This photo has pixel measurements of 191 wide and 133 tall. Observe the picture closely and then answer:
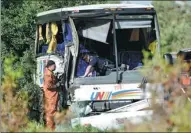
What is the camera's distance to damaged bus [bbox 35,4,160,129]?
40.1 ft

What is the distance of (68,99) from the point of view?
41.5 ft

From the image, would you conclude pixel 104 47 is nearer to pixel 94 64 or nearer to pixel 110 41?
pixel 110 41

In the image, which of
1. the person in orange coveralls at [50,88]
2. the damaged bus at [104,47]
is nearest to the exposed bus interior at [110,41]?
the damaged bus at [104,47]

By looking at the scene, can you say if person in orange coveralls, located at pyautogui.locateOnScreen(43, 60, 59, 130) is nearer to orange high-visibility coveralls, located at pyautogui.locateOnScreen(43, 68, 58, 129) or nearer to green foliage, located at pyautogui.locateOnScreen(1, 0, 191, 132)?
orange high-visibility coveralls, located at pyautogui.locateOnScreen(43, 68, 58, 129)

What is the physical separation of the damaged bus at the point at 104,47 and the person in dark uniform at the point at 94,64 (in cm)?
9

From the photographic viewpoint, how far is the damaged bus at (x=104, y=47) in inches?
481

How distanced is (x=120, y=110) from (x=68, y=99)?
153cm

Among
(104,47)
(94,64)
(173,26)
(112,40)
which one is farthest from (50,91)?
(173,26)

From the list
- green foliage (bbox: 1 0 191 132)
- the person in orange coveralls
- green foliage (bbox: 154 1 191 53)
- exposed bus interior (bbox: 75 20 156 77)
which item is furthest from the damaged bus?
green foliage (bbox: 154 1 191 53)

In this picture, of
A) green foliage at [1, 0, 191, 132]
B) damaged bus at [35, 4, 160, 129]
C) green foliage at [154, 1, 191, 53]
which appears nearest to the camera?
green foliage at [1, 0, 191, 132]

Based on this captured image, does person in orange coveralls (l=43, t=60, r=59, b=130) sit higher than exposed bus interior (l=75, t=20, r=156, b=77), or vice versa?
exposed bus interior (l=75, t=20, r=156, b=77)

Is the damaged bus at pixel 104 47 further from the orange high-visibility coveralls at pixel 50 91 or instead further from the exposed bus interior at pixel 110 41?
the orange high-visibility coveralls at pixel 50 91

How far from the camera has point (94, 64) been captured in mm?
13188

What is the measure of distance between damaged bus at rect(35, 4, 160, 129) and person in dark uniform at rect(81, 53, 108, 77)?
0.09 m
